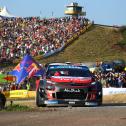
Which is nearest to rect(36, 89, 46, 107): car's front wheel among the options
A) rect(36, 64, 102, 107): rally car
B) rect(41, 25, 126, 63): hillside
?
rect(36, 64, 102, 107): rally car

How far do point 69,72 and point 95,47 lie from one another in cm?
4342

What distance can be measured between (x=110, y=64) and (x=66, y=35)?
16.2 meters

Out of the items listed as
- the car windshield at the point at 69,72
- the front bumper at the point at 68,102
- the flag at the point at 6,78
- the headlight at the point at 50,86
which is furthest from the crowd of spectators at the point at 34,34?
the front bumper at the point at 68,102

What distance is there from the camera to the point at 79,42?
209 feet

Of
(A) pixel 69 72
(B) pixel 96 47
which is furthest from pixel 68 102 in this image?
(B) pixel 96 47

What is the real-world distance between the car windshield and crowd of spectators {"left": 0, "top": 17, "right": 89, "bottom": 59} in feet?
97.8

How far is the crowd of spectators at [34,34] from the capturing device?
5169 centimetres

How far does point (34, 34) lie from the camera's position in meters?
57.8

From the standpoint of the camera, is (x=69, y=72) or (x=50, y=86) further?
(x=69, y=72)

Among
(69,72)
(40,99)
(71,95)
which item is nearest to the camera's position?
(71,95)

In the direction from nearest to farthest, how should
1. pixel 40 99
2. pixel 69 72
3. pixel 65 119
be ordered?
pixel 65 119
pixel 40 99
pixel 69 72

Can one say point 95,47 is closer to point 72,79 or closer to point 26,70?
point 26,70

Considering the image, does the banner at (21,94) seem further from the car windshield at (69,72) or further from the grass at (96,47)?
the grass at (96,47)

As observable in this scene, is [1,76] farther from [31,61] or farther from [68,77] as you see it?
[68,77]
